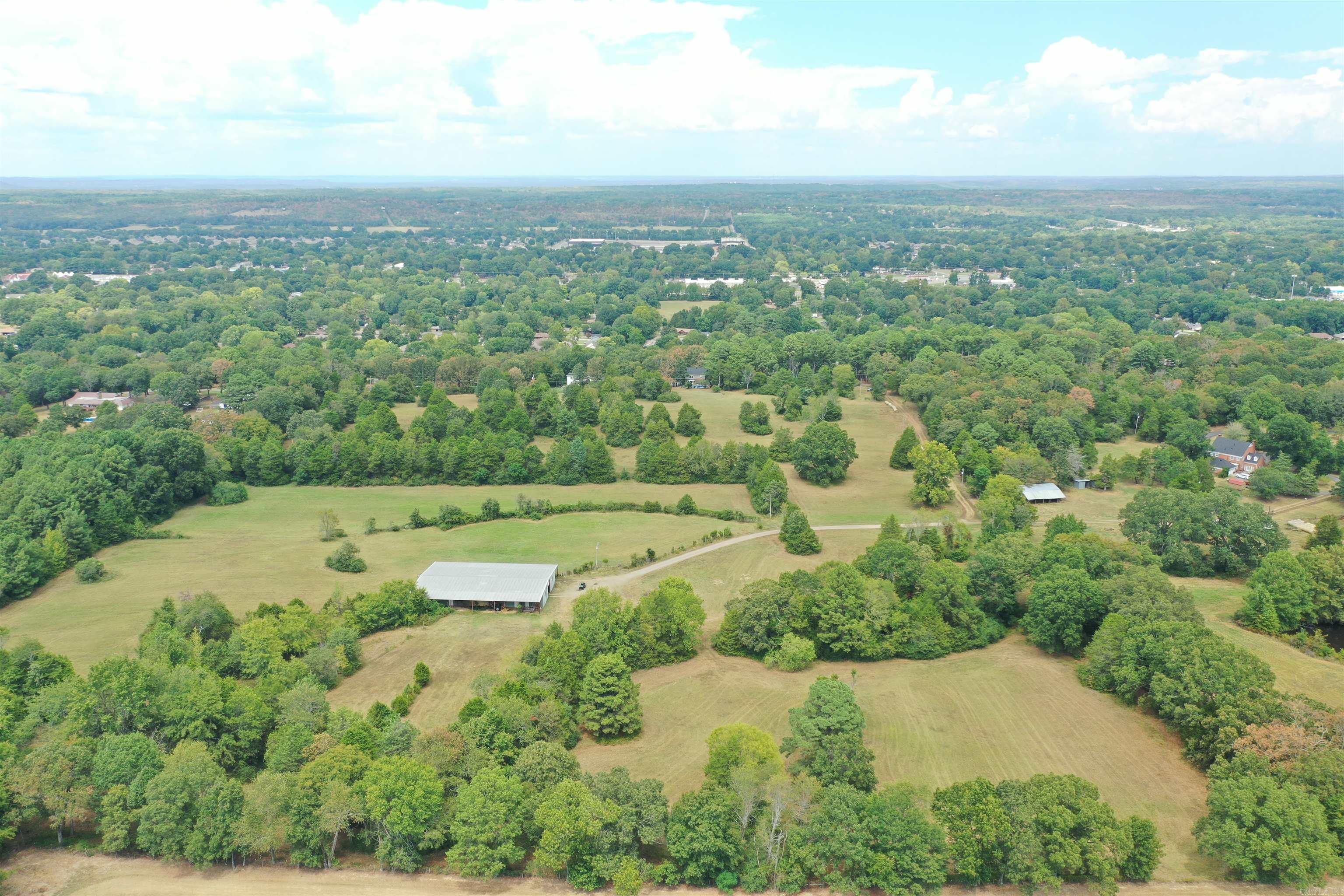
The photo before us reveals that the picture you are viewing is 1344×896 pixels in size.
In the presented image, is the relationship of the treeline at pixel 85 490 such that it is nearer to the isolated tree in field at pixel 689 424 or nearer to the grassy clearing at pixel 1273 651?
the isolated tree in field at pixel 689 424

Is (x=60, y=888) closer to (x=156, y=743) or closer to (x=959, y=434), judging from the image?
(x=156, y=743)

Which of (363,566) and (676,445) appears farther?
(676,445)

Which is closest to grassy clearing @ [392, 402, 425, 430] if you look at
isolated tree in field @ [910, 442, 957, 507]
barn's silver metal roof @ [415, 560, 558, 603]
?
barn's silver metal roof @ [415, 560, 558, 603]

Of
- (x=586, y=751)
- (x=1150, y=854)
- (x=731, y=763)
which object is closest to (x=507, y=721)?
(x=586, y=751)

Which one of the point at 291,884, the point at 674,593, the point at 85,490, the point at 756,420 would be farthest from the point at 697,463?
the point at 291,884

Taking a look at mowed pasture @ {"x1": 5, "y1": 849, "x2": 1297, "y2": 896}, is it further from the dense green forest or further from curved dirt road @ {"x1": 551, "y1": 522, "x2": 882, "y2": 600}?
curved dirt road @ {"x1": 551, "y1": 522, "x2": 882, "y2": 600}
